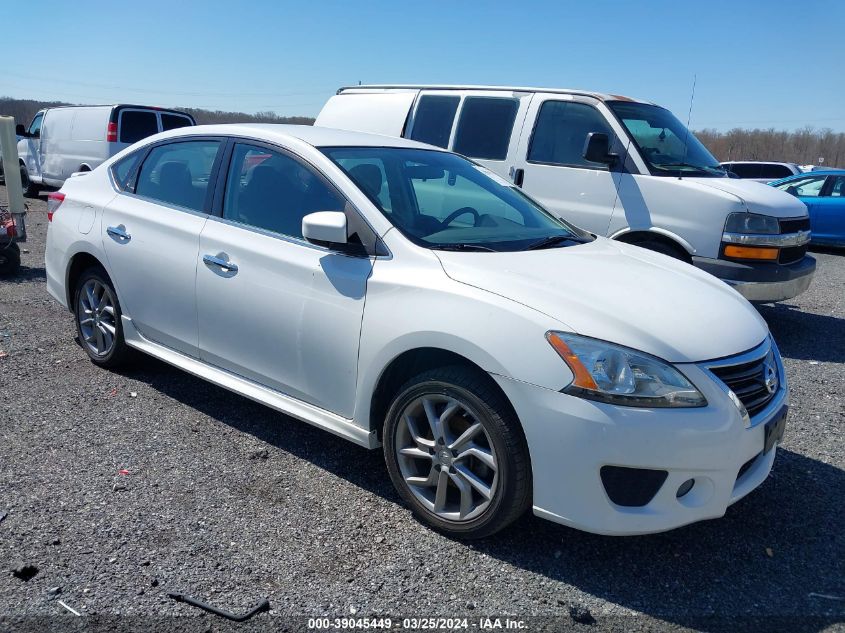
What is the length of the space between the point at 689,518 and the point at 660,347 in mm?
683

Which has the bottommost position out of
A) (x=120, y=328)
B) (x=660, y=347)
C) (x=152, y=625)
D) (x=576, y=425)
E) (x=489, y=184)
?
(x=152, y=625)

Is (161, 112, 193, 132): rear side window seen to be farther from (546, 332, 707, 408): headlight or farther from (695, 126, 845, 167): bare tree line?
(695, 126, 845, 167): bare tree line

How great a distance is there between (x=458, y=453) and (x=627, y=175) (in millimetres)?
4379

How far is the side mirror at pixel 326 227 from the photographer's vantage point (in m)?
3.41

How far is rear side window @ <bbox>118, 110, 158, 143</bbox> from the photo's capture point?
14703mm

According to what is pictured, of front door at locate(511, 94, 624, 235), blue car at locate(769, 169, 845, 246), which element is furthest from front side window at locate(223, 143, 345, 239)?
blue car at locate(769, 169, 845, 246)

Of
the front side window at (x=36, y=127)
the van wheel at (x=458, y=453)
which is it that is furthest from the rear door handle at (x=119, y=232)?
the front side window at (x=36, y=127)

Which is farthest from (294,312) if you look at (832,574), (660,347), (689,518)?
(832,574)

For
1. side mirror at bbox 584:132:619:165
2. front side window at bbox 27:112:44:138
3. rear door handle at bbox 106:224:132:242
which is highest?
side mirror at bbox 584:132:619:165

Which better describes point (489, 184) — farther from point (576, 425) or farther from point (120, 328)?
point (120, 328)

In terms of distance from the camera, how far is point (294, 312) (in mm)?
3637

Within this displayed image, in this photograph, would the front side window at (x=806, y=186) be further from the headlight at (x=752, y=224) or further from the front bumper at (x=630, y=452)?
the front bumper at (x=630, y=452)

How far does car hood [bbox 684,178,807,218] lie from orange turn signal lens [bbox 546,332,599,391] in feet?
13.8

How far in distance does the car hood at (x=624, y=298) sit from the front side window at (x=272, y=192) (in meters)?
0.83
